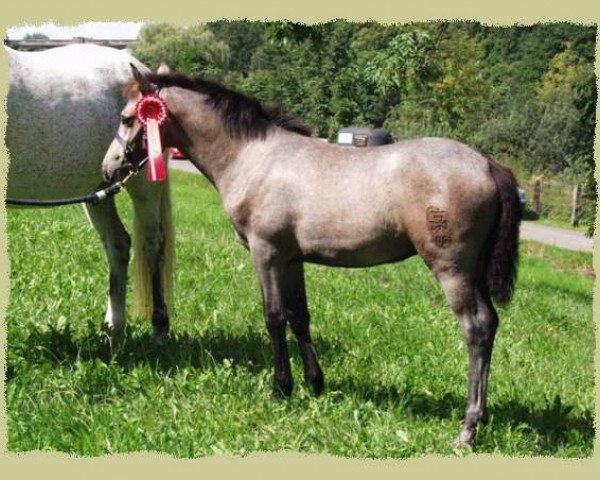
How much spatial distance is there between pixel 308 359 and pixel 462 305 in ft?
4.07

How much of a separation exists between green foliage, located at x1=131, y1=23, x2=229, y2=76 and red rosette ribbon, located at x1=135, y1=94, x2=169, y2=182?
40 centimetres

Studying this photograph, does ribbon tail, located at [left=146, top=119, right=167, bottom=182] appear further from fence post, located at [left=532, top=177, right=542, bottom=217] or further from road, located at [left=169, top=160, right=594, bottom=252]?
road, located at [left=169, top=160, right=594, bottom=252]

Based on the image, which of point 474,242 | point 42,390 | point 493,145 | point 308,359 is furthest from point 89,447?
point 493,145

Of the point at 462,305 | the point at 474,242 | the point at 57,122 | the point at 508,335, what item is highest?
the point at 57,122

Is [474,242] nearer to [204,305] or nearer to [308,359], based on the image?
[308,359]

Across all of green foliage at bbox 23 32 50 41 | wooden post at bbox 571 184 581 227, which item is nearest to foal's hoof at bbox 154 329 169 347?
green foliage at bbox 23 32 50 41

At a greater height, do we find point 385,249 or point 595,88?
point 595,88

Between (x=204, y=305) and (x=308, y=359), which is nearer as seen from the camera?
(x=308, y=359)

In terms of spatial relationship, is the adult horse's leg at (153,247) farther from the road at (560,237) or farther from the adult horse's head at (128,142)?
the road at (560,237)

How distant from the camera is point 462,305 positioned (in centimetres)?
449

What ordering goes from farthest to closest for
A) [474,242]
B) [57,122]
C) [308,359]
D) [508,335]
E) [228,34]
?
[508,335] < [57,122] < [308,359] < [228,34] < [474,242]

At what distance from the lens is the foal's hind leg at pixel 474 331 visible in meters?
4.48

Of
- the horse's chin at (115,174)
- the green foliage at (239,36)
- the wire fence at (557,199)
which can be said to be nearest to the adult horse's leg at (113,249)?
the horse's chin at (115,174)

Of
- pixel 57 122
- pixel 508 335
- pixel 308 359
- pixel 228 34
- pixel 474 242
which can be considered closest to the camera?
pixel 474 242
